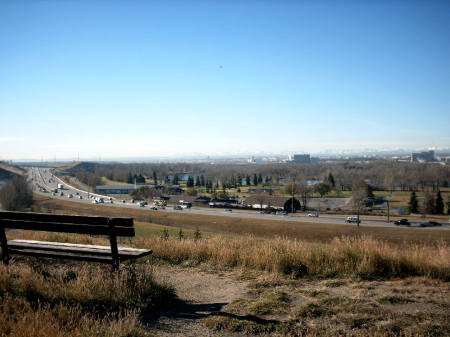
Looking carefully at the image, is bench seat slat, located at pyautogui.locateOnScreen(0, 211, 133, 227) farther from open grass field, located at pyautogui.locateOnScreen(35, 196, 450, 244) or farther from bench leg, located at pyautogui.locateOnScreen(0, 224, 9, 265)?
open grass field, located at pyautogui.locateOnScreen(35, 196, 450, 244)

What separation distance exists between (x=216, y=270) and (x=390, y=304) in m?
3.29

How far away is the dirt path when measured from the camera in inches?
170

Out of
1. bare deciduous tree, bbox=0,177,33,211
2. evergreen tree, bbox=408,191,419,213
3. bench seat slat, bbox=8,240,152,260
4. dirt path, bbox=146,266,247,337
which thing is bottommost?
evergreen tree, bbox=408,191,419,213

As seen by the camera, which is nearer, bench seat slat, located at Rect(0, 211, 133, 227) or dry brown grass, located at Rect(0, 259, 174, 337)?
dry brown grass, located at Rect(0, 259, 174, 337)

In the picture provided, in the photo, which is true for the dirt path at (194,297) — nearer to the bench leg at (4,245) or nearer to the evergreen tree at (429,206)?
the bench leg at (4,245)

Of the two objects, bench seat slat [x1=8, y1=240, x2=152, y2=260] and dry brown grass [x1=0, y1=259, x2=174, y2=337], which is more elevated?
bench seat slat [x1=8, y1=240, x2=152, y2=260]

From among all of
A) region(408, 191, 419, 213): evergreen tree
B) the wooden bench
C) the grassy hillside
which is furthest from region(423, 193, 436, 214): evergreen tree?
the wooden bench

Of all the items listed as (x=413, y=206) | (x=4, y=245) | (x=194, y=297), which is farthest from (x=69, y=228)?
(x=413, y=206)

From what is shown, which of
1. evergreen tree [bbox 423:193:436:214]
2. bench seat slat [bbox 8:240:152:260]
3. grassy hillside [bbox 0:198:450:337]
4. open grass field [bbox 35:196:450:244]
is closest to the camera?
grassy hillside [bbox 0:198:450:337]

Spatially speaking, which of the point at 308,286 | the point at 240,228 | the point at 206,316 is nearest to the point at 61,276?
the point at 206,316

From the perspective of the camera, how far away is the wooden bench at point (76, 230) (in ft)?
18.5

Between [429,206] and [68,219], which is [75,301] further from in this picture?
[429,206]

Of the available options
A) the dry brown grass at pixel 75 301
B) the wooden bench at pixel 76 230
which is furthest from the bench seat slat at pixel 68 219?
the dry brown grass at pixel 75 301

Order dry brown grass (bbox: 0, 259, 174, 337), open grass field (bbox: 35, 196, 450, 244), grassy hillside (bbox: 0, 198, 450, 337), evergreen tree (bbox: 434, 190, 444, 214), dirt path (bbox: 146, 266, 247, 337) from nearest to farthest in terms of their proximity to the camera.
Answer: dry brown grass (bbox: 0, 259, 174, 337), grassy hillside (bbox: 0, 198, 450, 337), dirt path (bbox: 146, 266, 247, 337), open grass field (bbox: 35, 196, 450, 244), evergreen tree (bbox: 434, 190, 444, 214)
